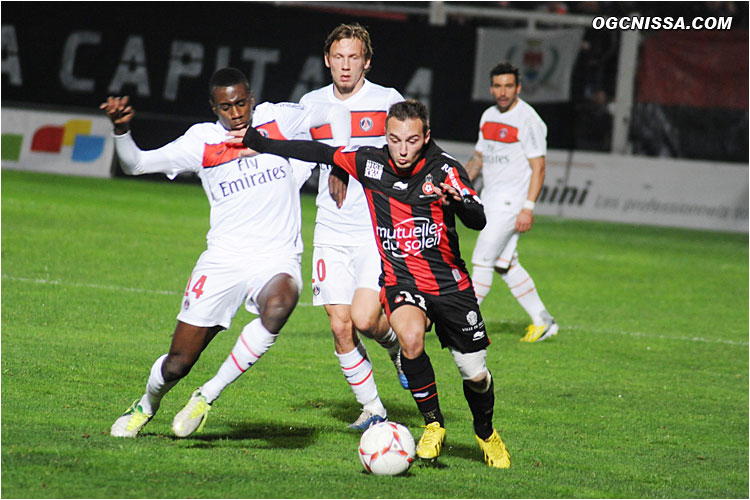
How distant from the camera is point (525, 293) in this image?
9891mm

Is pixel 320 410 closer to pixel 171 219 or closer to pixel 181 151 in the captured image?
pixel 181 151

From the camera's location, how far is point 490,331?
10148mm

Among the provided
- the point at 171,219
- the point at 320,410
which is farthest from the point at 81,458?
the point at 171,219

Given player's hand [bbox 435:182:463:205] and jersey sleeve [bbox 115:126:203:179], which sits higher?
jersey sleeve [bbox 115:126:203:179]

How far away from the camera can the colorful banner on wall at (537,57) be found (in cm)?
2142

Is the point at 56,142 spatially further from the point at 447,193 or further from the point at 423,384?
the point at 447,193

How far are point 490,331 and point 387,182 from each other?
16.0ft

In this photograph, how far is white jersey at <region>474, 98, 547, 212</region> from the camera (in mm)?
9609

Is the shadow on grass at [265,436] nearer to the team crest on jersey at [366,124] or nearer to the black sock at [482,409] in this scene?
the black sock at [482,409]

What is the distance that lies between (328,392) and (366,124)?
188 centimetres

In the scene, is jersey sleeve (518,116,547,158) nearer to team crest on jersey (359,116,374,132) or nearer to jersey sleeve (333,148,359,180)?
team crest on jersey (359,116,374,132)

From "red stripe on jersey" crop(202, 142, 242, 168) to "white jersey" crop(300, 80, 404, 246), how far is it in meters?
0.75

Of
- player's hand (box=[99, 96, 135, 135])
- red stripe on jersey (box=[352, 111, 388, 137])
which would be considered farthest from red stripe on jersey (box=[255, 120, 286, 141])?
player's hand (box=[99, 96, 135, 135])
